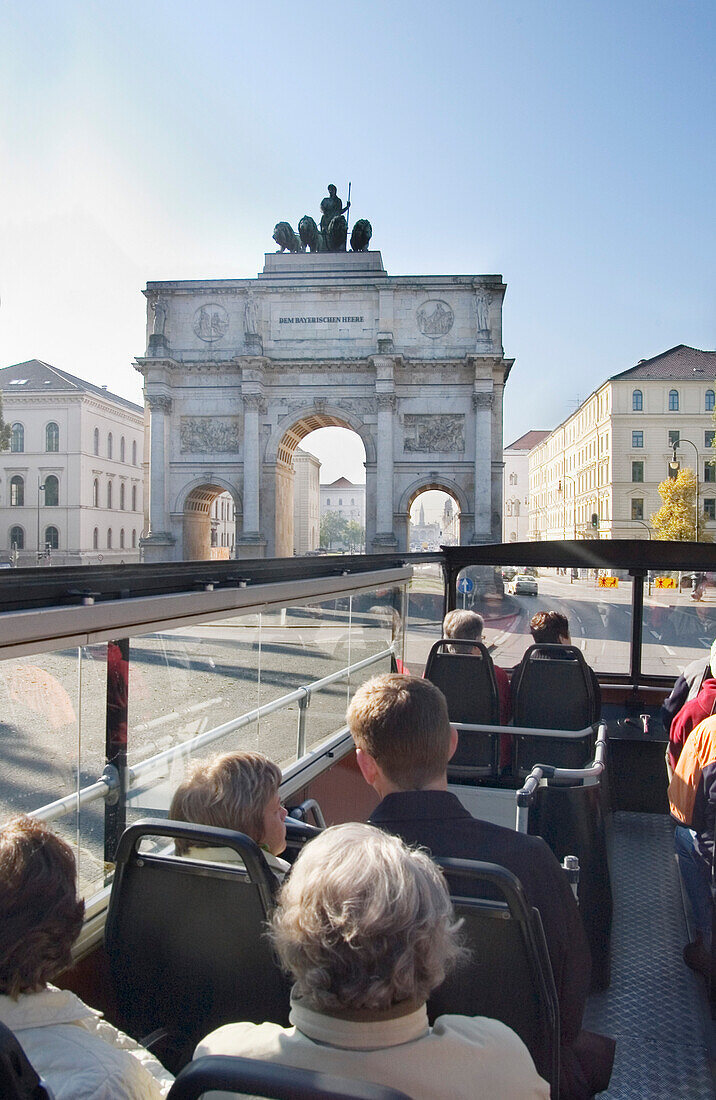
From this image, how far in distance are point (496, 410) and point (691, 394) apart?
37783mm

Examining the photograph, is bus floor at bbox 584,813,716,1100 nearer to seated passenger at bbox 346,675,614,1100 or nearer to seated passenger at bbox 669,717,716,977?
seated passenger at bbox 669,717,716,977

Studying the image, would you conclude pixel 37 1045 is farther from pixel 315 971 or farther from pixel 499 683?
pixel 499 683

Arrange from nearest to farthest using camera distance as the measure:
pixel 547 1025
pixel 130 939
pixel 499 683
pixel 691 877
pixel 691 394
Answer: pixel 547 1025 < pixel 130 939 < pixel 691 877 < pixel 499 683 < pixel 691 394

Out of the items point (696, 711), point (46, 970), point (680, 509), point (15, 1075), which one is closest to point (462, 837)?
point (46, 970)

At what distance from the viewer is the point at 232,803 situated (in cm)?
243

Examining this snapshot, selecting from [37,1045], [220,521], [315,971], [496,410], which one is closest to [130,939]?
[37,1045]

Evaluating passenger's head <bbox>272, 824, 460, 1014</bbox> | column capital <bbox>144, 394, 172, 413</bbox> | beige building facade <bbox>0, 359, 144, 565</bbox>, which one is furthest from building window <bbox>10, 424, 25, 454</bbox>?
passenger's head <bbox>272, 824, 460, 1014</bbox>

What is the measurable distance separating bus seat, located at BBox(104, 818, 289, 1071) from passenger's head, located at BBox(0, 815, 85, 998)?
1.14 feet

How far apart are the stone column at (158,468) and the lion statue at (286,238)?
1119 centimetres

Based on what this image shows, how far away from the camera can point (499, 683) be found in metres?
5.89

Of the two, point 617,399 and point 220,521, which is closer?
point 617,399

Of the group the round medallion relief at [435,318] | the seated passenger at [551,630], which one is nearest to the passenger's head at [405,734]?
the seated passenger at [551,630]

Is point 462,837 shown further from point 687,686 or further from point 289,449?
point 289,449

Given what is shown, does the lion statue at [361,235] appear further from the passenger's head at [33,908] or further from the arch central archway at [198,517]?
the passenger's head at [33,908]
